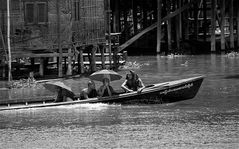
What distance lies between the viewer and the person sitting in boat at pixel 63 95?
22.6m

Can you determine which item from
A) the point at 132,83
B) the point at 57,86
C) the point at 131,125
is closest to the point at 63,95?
the point at 57,86

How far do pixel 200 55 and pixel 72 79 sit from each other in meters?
14.7

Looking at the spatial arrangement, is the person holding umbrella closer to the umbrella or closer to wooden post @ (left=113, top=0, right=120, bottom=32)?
the umbrella

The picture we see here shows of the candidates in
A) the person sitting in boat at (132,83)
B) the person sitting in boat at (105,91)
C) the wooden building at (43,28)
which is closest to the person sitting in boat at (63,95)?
the person sitting in boat at (105,91)

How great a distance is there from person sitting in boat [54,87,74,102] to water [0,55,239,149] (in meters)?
0.47

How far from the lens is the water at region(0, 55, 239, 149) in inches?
689

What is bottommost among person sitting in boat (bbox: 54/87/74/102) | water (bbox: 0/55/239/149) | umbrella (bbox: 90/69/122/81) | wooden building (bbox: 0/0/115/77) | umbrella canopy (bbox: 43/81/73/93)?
water (bbox: 0/55/239/149)

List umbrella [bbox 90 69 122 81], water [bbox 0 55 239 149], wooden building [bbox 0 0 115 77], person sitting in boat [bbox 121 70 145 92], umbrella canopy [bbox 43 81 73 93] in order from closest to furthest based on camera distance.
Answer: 1. water [bbox 0 55 239 149]
2. umbrella canopy [bbox 43 81 73 93]
3. person sitting in boat [bbox 121 70 145 92]
4. umbrella [bbox 90 69 122 81]
5. wooden building [bbox 0 0 115 77]

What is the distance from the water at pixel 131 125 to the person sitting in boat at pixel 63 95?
0.47m

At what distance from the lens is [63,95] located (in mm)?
22656

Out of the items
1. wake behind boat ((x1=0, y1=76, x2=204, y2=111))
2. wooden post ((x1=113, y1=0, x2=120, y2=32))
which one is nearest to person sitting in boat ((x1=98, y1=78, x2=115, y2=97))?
wake behind boat ((x1=0, y1=76, x2=204, y2=111))

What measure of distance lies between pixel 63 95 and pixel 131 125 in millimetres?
3614

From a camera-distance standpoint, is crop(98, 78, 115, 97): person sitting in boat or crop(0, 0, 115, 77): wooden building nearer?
crop(98, 78, 115, 97): person sitting in boat

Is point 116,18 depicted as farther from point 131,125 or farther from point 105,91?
point 131,125
